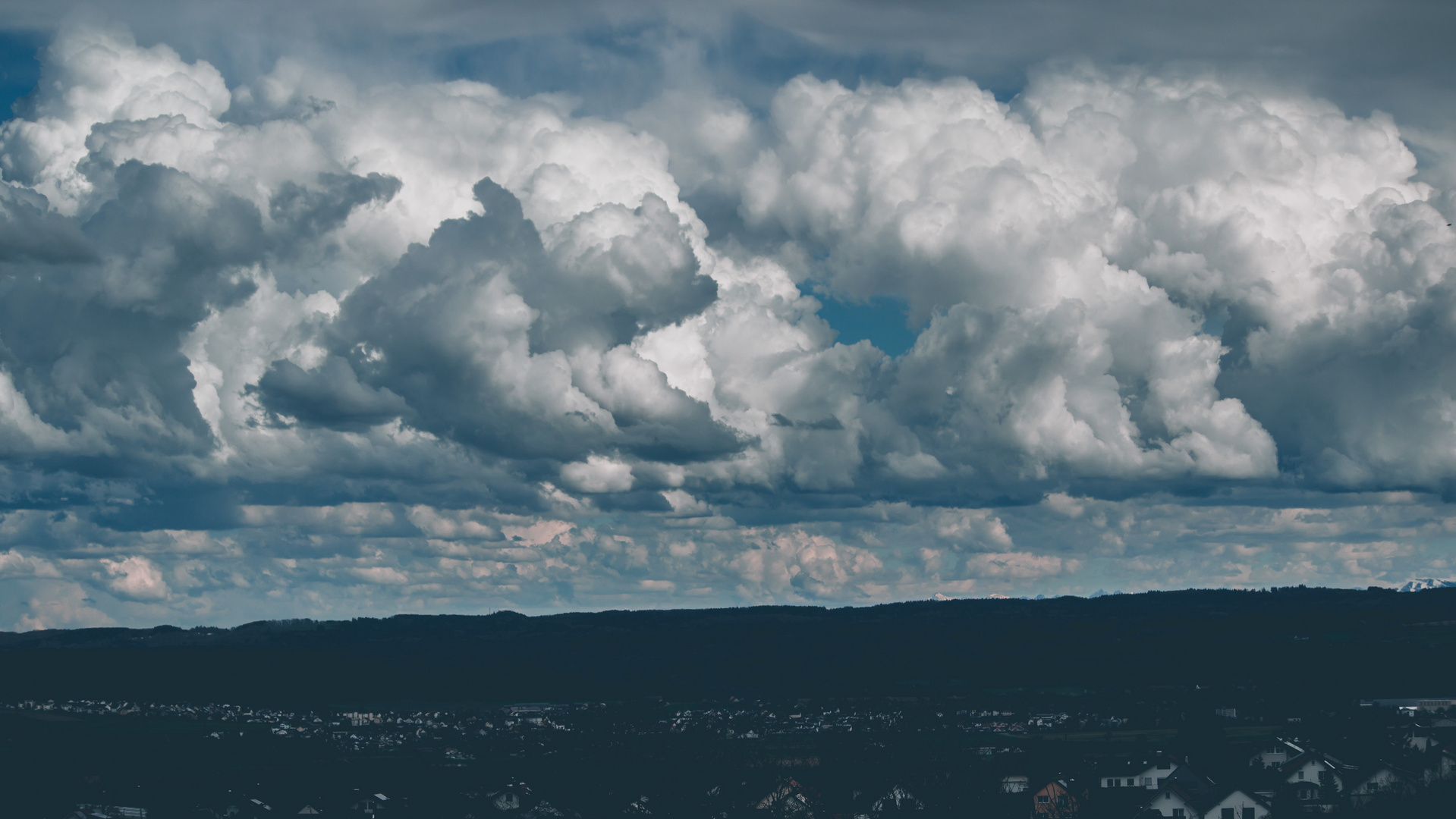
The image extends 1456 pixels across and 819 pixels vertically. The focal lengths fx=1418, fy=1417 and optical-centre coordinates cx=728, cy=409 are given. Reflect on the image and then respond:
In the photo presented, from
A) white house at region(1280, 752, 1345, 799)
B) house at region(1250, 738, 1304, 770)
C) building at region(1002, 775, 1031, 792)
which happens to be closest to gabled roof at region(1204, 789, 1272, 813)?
white house at region(1280, 752, 1345, 799)

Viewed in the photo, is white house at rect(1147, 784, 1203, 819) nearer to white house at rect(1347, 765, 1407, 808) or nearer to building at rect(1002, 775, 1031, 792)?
building at rect(1002, 775, 1031, 792)

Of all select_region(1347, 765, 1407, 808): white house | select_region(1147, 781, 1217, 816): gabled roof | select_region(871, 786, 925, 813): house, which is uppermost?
select_region(1347, 765, 1407, 808): white house

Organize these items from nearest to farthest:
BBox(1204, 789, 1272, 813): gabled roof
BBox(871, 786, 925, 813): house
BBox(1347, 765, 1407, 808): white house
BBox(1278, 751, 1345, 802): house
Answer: BBox(1347, 765, 1407, 808): white house < BBox(1204, 789, 1272, 813): gabled roof < BBox(1278, 751, 1345, 802): house < BBox(871, 786, 925, 813): house

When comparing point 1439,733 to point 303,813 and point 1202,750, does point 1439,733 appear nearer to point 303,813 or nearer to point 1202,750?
point 1202,750

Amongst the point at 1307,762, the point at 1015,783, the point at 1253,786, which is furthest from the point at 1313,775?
the point at 1015,783

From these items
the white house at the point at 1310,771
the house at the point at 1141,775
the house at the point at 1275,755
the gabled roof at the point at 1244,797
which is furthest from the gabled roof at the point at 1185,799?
the house at the point at 1275,755

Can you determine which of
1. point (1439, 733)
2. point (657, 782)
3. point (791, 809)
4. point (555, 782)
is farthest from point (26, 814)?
point (1439, 733)

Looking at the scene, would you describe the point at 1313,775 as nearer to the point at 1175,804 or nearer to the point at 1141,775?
the point at 1141,775
